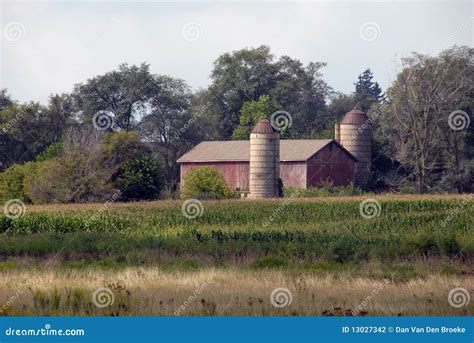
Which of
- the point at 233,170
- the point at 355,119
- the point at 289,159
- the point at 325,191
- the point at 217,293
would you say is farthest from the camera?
the point at 355,119

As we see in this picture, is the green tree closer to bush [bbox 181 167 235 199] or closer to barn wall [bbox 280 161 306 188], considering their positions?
→ barn wall [bbox 280 161 306 188]

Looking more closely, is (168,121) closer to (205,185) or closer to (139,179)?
(205,185)

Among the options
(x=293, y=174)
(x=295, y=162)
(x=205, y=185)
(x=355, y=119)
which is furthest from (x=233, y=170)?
(x=205, y=185)

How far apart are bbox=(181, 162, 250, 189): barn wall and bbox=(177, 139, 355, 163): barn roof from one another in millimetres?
377

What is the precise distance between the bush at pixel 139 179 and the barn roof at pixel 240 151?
13.0 meters

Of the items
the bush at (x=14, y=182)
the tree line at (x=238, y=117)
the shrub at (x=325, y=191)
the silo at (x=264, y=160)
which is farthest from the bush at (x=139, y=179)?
the shrub at (x=325, y=191)

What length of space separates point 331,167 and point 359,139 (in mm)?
4196

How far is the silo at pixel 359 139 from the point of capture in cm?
7138

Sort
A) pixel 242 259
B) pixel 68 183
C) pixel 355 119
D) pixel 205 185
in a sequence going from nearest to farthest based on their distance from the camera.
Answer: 1. pixel 242 259
2. pixel 68 183
3. pixel 205 185
4. pixel 355 119

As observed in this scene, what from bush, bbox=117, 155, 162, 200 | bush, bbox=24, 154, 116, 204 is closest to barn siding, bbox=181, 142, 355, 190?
bush, bbox=117, 155, 162, 200

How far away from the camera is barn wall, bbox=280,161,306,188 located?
6794 centimetres

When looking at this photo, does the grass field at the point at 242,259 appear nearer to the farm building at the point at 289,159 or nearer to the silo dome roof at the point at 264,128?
the farm building at the point at 289,159

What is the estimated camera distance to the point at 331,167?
69.3 m

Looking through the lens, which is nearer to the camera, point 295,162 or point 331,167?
point 295,162
